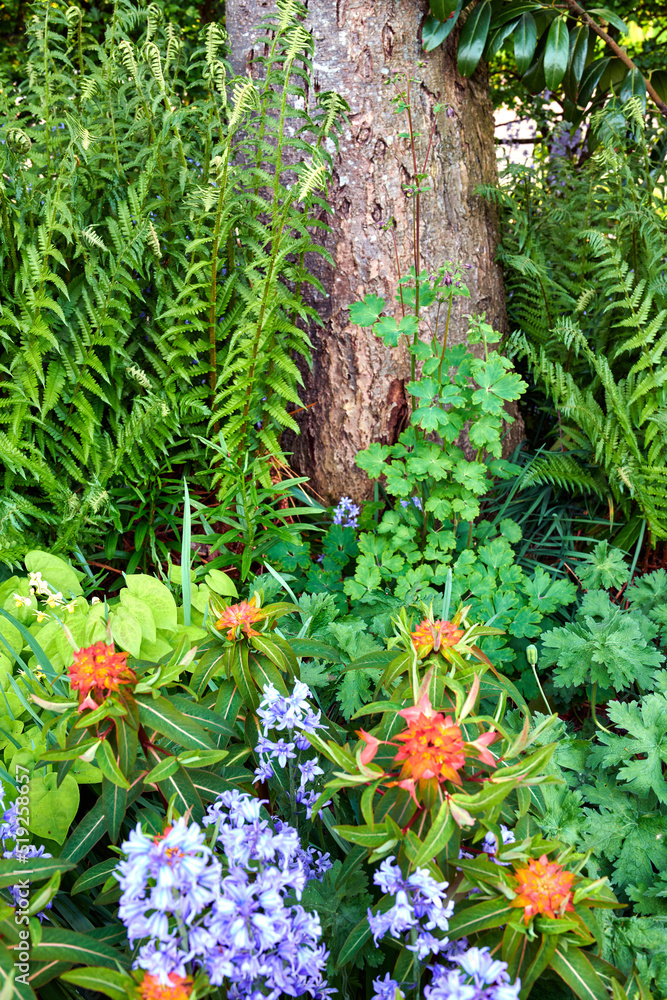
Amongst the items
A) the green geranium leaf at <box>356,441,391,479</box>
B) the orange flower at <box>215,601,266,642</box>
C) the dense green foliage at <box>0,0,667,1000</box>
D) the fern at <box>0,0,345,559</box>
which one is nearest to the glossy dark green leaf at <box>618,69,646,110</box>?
the dense green foliage at <box>0,0,667,1000</box>

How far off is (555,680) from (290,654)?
89 cm

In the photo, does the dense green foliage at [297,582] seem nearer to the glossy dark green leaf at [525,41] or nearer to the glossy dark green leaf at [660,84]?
the glossy dark green leaf at [525,41]

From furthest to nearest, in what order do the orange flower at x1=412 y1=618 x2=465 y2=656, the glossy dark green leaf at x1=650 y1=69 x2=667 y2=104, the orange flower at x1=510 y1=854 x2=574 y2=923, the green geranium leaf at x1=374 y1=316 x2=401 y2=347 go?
1. the glossy dark green leaf at x1=650 y1=69 x2=667 y2=104
2. the green geranium leaf at x1=374 y1=316 x2=401 y2=347
3. the orange flower at x1=412 y1=618 x2=465 y2=656
4. the orange flower at x1=510 y1=854 x2=574 y2=923

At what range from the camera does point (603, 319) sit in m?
2.66

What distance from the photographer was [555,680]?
5.98 ft

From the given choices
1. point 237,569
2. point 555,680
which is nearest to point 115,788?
point 555,680

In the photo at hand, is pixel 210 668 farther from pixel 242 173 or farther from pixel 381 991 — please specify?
pixel 242 173

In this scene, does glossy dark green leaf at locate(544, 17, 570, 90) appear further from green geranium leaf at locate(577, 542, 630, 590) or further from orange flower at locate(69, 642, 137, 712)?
orange flower at locate(69, 642, 137, 712)

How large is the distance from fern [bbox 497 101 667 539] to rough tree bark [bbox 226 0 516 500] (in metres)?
0.22

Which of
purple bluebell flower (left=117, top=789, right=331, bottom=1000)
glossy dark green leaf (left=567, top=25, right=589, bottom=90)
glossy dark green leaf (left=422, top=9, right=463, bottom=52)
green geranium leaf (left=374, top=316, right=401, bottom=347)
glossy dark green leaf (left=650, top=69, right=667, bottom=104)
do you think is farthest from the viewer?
glossy dark green leaf (left=650, top=69, right=667, bottom=104)

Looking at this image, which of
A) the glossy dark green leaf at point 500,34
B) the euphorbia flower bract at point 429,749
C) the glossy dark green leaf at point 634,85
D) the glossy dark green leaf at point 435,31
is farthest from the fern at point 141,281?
the euphorbia flower bract at point 429,749

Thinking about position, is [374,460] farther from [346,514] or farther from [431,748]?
[431,748]

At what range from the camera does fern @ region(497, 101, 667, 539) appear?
92.6 inches

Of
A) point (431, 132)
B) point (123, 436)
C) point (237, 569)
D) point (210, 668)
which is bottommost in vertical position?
point (237, 569)
